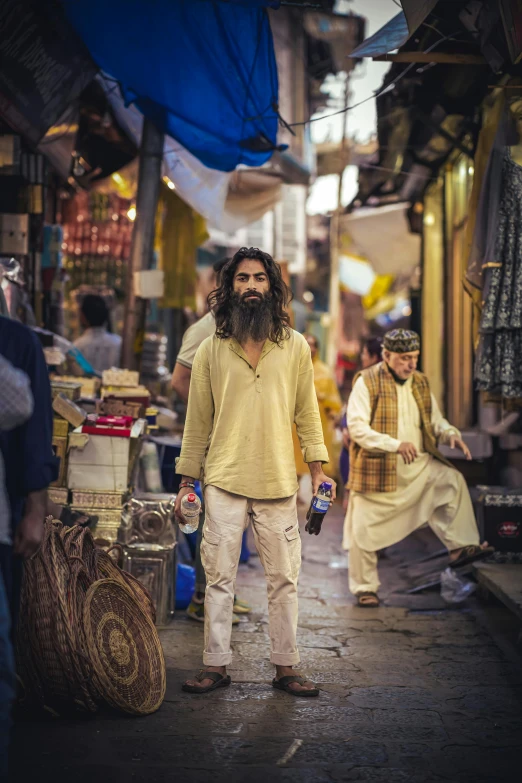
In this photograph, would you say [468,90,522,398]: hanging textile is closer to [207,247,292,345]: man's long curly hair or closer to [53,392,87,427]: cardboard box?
[207,247,292,345]: man's long curly hair

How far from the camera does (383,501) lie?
7176 mm

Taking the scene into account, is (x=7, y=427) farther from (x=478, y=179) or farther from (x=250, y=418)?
(x=478, y=179)

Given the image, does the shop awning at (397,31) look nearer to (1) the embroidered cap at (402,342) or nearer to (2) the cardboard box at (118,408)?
(1) the embroidered cap at (402,342)

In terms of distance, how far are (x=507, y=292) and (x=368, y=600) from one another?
100 inches

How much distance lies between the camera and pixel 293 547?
494 centimetres

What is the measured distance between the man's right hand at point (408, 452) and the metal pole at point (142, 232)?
3.09m

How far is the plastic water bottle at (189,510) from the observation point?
481 cm

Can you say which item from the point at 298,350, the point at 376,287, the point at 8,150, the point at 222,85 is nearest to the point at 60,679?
the point at 298,350

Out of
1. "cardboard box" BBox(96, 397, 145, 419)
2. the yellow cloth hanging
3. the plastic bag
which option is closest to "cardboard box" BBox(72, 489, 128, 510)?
"cardboard box" BBox(96, 397, 145, 419)

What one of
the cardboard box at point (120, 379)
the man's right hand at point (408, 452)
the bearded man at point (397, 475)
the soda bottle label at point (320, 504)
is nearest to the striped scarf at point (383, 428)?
the bearded man at point (397, 475)

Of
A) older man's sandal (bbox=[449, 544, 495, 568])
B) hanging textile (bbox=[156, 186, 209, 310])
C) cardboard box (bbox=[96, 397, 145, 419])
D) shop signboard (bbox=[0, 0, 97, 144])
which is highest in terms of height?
shop signboard (bbox=[0, 0, 97, 144])

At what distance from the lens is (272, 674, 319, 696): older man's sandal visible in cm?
482

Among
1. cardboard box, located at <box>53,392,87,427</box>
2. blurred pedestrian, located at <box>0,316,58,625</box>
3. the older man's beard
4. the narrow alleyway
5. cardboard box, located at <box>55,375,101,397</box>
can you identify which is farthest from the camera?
cardboard box, located at <box>55,375,101,397</box>

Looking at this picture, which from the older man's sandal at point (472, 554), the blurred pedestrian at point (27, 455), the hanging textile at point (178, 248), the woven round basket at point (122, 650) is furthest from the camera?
the hanging textile at point (178, 248)
